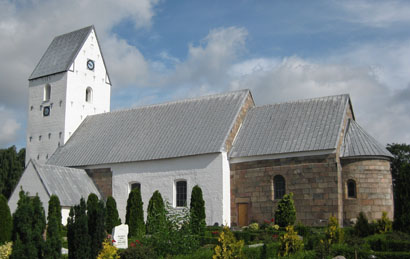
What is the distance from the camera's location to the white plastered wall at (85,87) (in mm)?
26250

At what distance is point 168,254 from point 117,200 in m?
10.5

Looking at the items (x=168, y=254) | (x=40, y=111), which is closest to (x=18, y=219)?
(x=168, y=254)

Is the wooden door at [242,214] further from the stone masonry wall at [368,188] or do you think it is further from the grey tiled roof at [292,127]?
the stone masonry wall at [368,188]

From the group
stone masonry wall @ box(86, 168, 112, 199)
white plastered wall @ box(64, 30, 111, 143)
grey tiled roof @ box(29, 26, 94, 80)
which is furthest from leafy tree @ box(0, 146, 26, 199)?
stone masonry wall @ box(86, 168, 112, 199)

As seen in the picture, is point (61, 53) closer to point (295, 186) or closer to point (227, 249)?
point (295, 186)

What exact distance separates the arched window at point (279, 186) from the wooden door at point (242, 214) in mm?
1408

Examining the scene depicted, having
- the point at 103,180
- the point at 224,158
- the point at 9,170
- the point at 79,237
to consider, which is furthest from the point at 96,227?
the point at 9,170

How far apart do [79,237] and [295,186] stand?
988 centimetres

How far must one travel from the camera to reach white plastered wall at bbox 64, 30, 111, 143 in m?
26.2

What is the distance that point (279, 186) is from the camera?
19078mm

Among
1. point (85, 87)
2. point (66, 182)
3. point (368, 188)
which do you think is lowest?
point (368, 188)

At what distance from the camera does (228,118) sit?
21.3 metres

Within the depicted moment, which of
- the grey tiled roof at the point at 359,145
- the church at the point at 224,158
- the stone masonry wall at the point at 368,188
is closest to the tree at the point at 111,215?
the church at the point at 224,158

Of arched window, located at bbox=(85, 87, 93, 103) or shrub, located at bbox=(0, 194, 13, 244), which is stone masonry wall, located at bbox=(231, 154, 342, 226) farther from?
arched window, located at bbox=(85, 87, 93, 103)
